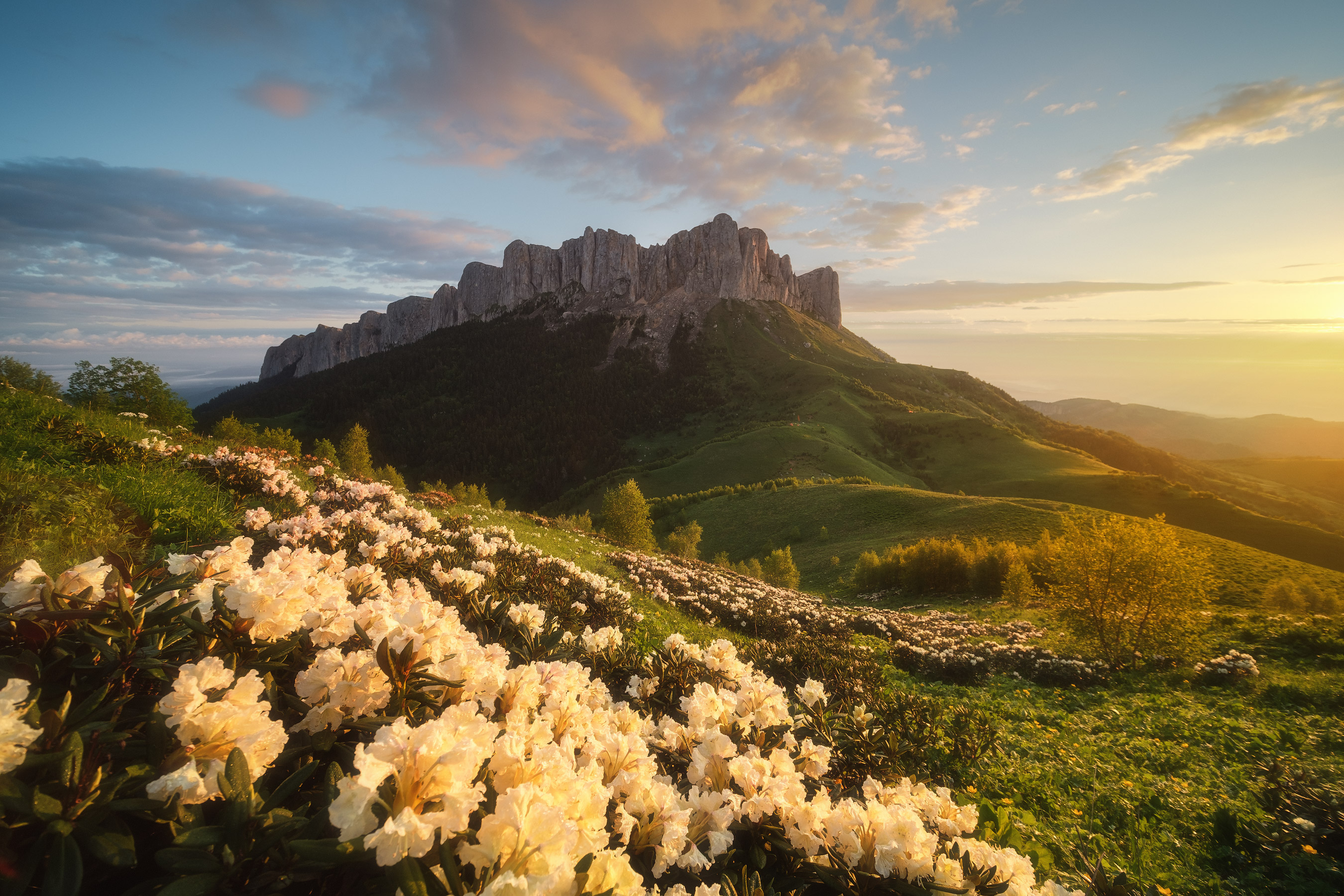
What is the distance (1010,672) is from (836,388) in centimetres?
10922

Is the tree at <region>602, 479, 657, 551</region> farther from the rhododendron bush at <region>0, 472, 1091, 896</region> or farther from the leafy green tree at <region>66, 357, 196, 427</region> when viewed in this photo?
the rhododendron bush at <region>0, 472, 1091, 896</region>

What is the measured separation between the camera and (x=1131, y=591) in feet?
46.9

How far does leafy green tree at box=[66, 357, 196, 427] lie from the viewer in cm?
2439

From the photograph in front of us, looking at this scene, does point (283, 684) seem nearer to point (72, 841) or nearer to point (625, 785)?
point (72, 841)

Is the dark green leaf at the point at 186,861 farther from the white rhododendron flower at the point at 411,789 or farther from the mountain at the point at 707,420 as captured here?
the mountain at the point at 707,420

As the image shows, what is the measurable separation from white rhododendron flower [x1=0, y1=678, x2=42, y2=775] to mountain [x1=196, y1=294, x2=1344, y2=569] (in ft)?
190

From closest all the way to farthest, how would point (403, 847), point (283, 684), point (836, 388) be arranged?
point (403, 847)
point (283, 684)
point (836, 388)

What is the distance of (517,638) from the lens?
414 cm

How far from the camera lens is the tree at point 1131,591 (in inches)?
551

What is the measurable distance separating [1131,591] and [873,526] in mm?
32509

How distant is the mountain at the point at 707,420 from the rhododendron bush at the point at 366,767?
5579 centimetres

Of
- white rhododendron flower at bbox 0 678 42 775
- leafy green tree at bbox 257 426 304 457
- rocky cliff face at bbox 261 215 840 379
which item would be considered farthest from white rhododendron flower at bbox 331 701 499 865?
rocky cliff face at bbox 261 215 840 379

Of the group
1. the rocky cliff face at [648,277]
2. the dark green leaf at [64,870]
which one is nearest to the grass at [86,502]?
the dark green leaf at [64,870]

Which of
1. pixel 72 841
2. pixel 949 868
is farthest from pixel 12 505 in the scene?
pixel 949 868
